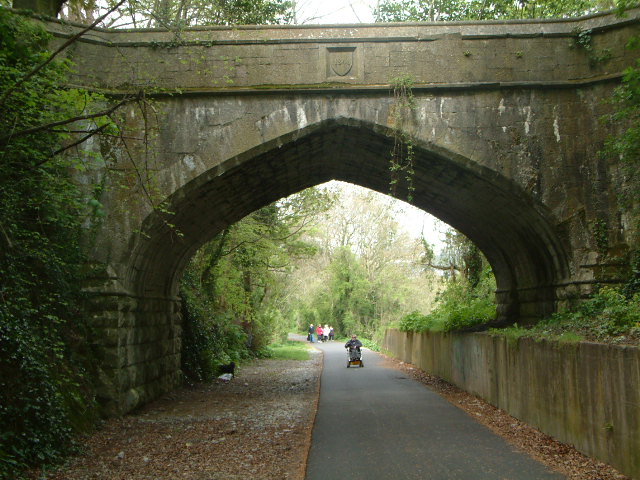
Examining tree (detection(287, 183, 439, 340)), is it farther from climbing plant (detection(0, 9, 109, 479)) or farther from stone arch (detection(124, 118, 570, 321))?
climbing plant (detection(0, 9, 109, 479))

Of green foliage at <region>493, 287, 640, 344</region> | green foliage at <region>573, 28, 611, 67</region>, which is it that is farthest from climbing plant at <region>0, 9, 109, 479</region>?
green foliage at <region>573, 28, 611, 67</region>

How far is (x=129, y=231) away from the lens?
8742 mm

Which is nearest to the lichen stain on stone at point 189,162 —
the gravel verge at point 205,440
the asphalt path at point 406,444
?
the gravel verge at point 205,440

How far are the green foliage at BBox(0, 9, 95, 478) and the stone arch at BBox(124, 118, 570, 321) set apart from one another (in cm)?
116

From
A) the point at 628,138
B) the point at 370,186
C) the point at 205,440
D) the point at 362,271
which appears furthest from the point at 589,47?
the point at 362,271

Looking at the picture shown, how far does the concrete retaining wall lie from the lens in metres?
4.99

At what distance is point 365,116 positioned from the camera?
8.90 meters

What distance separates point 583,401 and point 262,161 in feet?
18.6

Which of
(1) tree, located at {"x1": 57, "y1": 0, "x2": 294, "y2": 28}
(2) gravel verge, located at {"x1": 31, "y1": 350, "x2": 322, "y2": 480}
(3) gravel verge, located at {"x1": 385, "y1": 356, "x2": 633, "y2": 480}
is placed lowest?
(2) gravel verge, located at {"x1": 31, "y1": 350, "x2": 322, "y2": 480}

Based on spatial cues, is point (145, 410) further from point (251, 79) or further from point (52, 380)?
point (251, 79)

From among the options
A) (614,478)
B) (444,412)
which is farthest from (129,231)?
(614,478)

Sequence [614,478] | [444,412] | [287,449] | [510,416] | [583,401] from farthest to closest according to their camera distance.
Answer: [444,412]
[510,416]
[287,449]
[583,401]
[614,478]

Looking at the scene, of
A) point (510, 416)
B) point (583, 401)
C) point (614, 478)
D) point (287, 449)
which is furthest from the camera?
point (510, 416)

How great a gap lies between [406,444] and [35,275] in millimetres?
4758
